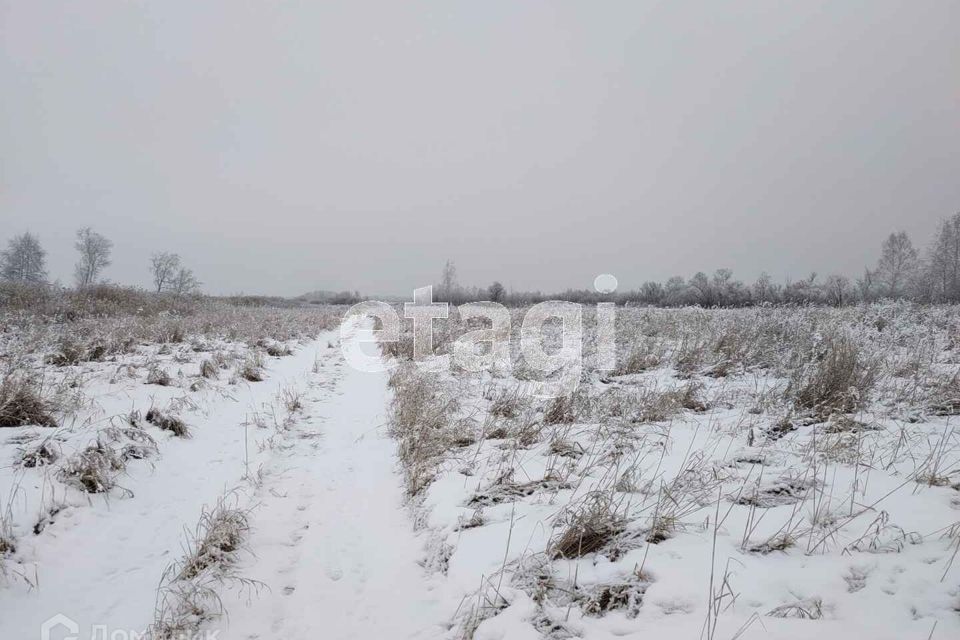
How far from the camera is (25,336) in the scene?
28.9ft

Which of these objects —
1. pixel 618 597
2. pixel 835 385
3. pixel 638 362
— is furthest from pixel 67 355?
pixel 835 385

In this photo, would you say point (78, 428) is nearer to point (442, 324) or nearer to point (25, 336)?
point (25, 336)

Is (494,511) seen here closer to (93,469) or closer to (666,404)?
(666,404)

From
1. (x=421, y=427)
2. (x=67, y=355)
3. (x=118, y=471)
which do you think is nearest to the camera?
(x=118, y=471)

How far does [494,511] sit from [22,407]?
532cm

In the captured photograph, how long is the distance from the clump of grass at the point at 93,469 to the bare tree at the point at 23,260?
7311cm

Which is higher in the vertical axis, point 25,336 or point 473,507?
point 25,336

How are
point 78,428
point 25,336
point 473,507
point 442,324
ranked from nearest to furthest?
point 473,507 < point 78,428 < point 25,336 < point 442,324

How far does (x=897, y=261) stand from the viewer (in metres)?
45.5

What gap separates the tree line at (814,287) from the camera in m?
27.9

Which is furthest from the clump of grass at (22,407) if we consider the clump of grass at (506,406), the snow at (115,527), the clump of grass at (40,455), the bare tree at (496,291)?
the bare tree at (496,291)

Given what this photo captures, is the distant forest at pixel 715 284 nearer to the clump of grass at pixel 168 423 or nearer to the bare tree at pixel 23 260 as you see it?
the bare tree at pixel 23 260

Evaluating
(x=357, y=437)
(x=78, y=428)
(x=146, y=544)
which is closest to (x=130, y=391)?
(x=78, y=428)

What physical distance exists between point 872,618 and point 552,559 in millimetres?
1574
